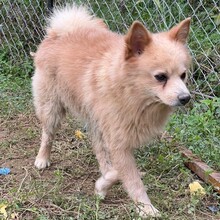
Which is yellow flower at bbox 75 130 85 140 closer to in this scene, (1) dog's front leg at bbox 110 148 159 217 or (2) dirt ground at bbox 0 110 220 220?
(2) dirt ground at bbox 0 110 220 220

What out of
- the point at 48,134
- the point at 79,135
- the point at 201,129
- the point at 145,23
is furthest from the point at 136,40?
the point at 145,23

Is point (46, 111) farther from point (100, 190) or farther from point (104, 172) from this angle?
point (100, 190)

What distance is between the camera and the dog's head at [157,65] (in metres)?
2.84

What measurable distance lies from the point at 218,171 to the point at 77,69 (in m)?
1.17

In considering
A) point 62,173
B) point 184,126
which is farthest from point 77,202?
point 184,126

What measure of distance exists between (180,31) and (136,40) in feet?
1.00

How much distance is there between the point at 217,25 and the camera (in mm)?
4613

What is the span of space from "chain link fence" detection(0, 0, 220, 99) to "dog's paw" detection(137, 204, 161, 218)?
4.92 feet

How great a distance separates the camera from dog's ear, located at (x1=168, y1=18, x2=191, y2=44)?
304 centimetres

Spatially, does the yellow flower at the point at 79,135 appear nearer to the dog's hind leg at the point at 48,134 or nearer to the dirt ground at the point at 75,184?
the dirt ground at the point at 75,184

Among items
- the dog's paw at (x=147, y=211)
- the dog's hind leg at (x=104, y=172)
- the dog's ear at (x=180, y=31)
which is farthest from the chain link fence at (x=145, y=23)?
the dog's paw at (x=147, y=211)

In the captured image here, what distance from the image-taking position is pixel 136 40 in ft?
9.58

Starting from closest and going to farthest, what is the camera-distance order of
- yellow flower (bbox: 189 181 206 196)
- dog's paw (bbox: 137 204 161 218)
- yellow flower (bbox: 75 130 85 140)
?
dog's paw (bbox: 137 204 161 218) < yellow flower (bbox: 189 181 206 196) < yellow flower (bbox: 75 130 85 140)

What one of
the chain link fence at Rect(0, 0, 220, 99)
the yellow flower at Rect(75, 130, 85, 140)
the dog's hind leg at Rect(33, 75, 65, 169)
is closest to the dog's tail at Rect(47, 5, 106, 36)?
the dog's hind leg at Rect(33, 75, 65, 169)
